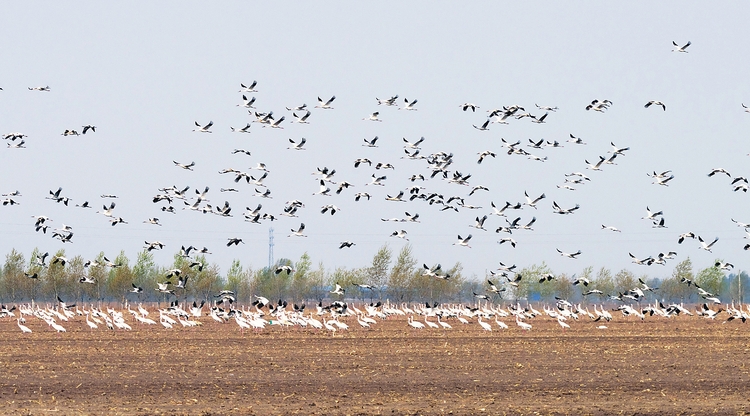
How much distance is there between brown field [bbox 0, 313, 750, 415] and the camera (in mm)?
23078

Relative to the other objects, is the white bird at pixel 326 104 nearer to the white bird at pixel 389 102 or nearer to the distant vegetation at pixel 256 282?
the white bird at pixel 389 102

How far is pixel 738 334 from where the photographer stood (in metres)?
53.8

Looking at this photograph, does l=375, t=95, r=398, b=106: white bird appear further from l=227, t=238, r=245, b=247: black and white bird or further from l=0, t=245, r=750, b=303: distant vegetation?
l=0, t=245, r=750, b=303: distant vegetation

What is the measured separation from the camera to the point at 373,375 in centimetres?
2973

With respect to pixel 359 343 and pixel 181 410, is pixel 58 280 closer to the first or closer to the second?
pixel 359 343

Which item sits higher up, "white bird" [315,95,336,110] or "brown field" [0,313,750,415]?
"white bird" [315,95,336,110]

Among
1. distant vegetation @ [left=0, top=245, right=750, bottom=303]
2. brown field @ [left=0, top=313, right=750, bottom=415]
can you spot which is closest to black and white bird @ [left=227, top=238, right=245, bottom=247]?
brown field @ [left=0, top=313, right=750, bottom=415]

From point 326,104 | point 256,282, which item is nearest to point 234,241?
point 326,104

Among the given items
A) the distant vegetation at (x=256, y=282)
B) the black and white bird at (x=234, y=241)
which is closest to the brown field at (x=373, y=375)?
the black and white bird at (x=234, y=241)

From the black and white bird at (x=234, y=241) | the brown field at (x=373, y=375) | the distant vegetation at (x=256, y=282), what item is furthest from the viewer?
the distant vegetation at (x=256, y=282)

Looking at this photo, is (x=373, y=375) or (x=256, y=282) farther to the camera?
(x=256, y=282)

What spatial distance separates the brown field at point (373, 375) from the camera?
909 inches

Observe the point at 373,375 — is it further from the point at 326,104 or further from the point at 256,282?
the point at 256,282

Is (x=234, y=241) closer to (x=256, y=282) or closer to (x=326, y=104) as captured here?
(x=326, y=104)
